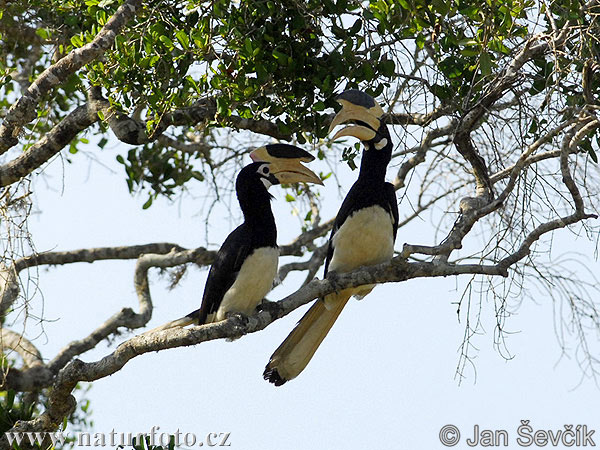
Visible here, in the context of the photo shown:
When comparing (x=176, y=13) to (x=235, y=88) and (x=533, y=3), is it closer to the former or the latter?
(x=235, y=88)

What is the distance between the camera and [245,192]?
15.8 ft

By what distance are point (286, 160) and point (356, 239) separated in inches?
21.8

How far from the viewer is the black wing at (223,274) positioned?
468 centimetres

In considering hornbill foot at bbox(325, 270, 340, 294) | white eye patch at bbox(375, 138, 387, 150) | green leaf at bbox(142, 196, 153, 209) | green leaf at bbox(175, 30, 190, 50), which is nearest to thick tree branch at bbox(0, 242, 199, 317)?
green leaf at bbox(142, 196, 153, 209)

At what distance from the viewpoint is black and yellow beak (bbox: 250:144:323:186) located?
481 cm

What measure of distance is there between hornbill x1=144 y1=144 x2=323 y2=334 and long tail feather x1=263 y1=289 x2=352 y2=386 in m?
0.28

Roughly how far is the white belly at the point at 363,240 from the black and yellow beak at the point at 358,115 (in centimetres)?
39

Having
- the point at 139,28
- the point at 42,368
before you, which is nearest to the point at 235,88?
the point at 139,28

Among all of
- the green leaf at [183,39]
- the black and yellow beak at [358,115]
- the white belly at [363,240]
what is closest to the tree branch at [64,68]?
the green leaf at [183,39]

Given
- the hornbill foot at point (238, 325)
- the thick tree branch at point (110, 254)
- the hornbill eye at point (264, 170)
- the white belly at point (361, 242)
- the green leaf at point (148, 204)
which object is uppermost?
the green leaf at point (148, 204)

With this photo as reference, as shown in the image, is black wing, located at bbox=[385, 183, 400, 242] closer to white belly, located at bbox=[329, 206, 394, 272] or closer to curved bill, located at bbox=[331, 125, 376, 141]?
white belly, located at bbox=[329, 206, 394, 272]

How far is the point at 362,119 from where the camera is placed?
4504mm

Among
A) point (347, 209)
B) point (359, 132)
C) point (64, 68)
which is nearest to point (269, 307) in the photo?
point (347, 209)

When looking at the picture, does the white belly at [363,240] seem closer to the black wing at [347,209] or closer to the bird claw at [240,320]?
the black wing at [347,209]
